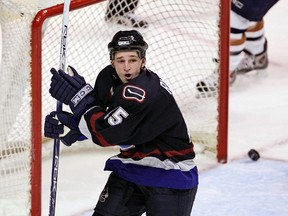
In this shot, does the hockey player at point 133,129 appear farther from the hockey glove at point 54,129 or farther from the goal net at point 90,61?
the goal net at point 90,61

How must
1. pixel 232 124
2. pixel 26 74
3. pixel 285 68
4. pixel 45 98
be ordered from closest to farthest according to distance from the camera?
pixel 26 74 → pixel 45 98 → pixel 232 124 → pixel 285 68

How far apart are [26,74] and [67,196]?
697 millimetres

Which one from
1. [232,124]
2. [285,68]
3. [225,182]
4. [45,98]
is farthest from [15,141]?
[285,68]

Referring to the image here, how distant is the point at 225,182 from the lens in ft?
13.4

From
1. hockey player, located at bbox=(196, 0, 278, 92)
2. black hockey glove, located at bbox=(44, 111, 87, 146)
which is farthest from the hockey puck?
black hockey glove, located at bbox=(44, 111, 87, 146)

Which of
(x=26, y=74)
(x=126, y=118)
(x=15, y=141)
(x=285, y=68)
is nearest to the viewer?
(x=126, y=118)

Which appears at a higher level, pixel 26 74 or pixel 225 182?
pixel 26 74

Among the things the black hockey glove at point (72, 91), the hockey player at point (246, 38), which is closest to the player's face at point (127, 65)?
the black hockey glove at point (72, 91)

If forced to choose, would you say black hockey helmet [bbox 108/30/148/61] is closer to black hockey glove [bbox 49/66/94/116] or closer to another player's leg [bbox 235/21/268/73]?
black hockey glove [bbox 49/66/94/116]

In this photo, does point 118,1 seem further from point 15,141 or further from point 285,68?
point 285,68

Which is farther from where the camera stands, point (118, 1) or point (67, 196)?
point (118, 1)

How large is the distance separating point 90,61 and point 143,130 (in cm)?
177

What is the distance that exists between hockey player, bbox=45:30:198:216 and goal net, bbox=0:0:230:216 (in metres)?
0.56

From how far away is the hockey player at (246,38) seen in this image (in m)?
5.18
